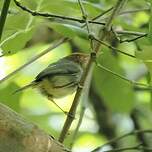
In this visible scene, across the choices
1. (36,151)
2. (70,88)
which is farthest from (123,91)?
(36,151)

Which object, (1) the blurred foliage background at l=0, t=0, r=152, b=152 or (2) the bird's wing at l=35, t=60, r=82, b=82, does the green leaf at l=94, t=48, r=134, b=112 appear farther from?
(2) the bird's wing at l=35, t=60, r=82, b=82

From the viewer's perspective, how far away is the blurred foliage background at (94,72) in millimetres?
1777

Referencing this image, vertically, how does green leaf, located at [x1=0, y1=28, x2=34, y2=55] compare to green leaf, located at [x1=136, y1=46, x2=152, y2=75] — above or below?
above

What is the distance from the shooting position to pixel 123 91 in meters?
2.65

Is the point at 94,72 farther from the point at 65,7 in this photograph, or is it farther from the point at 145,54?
the point at 145,54

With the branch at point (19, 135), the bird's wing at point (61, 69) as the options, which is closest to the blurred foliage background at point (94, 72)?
the bird's wing at point (61, 69)

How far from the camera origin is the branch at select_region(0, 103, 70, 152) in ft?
4.41

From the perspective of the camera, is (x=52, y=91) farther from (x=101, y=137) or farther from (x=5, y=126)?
(x=5, y=126)

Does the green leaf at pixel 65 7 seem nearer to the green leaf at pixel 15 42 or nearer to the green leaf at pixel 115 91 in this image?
the green leaf at pixel 15 42

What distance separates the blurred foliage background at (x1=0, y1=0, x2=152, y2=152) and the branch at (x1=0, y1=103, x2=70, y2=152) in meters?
0.33

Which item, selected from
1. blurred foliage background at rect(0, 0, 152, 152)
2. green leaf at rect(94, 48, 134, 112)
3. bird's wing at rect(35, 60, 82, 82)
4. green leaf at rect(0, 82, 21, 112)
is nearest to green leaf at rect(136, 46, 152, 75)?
blurred foliage background at rect(0, 0, 152, 152)

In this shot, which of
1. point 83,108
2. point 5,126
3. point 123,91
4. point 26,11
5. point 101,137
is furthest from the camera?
point 101,137

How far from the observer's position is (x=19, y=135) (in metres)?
1.38

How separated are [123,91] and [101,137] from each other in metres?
1.01
